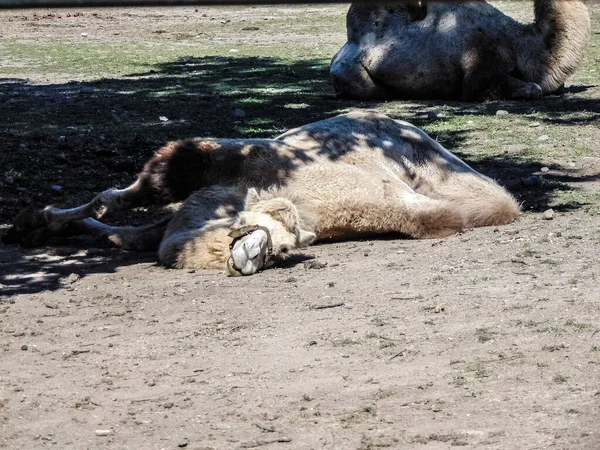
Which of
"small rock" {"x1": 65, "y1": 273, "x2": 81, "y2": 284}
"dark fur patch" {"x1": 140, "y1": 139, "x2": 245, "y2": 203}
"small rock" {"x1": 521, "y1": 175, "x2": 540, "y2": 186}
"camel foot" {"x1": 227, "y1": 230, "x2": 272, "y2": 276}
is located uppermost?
"dark fur patch" {"x1": 140, "y1": 139, "x2": 245, "y2": 203}

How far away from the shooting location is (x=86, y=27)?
62.2 ft

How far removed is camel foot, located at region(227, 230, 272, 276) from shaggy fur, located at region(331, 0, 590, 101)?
6195 mm

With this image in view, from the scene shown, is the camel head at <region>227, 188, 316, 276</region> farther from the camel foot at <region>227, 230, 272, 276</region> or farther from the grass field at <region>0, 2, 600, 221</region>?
the grass field at <region>0, 2, 600, 221</region>

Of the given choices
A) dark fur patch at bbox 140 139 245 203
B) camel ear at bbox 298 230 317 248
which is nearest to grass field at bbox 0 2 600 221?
dark fur patch at bbox 140 139 245 203

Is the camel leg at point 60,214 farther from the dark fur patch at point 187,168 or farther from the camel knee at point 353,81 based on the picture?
the camel knee at point 353,81

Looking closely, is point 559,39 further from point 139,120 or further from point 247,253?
point 247,253

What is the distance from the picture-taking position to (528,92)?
11.6m

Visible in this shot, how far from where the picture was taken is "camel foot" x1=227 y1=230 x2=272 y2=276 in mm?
5988

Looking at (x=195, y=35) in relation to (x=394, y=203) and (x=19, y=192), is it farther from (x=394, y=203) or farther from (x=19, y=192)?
(x=394, y=203)

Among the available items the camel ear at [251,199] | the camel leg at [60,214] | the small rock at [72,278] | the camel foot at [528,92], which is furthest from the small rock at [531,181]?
the camel foot at [528,92]

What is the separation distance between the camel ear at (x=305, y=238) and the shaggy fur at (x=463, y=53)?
18.5 feet

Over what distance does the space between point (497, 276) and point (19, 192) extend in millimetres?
3595

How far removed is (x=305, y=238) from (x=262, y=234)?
20.0 inches

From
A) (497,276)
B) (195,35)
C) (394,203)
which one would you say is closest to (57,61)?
(195,35)
